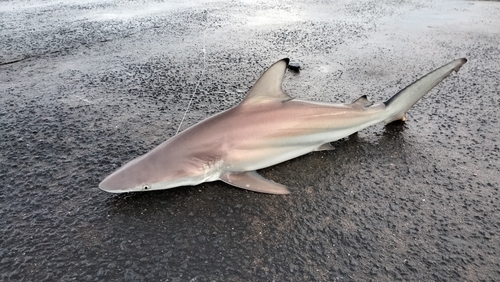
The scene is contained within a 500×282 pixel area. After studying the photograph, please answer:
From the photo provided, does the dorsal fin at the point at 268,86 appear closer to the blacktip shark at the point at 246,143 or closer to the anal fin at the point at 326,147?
the blacktip shark at the point at 246,143

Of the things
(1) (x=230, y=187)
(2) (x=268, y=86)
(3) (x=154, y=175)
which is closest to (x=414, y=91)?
(2) (x=268, y=86)

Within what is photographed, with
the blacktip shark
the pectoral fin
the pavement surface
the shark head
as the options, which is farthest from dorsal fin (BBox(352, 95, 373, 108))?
the shark head

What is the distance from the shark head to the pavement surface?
0.10 m

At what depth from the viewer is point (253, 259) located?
164cm

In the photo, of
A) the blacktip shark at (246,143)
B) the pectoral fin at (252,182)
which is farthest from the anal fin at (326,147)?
the pectoral fin at (252,182)

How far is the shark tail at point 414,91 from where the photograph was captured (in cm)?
252

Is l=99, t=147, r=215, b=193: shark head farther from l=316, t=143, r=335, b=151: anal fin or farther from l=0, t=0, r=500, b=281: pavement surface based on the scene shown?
l=316, t=143, r=335, b=151: anal fin

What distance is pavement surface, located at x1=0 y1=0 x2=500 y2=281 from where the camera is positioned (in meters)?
1.63

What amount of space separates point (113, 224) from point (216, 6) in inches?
260

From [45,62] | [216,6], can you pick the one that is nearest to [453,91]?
[45,62]

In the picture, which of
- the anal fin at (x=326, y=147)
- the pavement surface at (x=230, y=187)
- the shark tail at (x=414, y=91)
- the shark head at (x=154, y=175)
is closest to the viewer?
the pavement surface at (x=230, y=187)

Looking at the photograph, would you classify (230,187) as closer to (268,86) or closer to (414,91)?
(268,86)

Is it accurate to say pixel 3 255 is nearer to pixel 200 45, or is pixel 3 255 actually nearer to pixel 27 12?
pixel 200 45

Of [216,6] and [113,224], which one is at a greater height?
[216,6]
